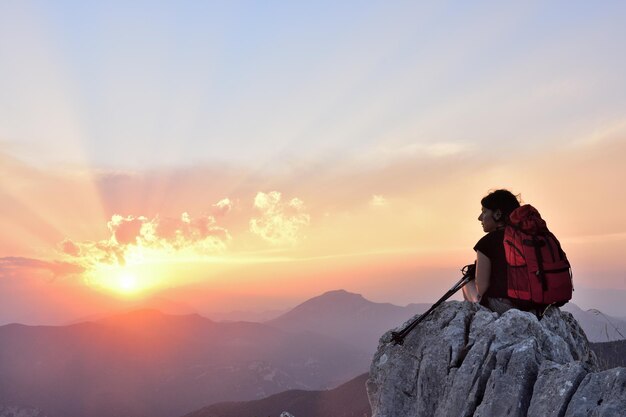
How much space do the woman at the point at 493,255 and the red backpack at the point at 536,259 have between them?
34 cm

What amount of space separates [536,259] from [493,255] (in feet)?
2.59

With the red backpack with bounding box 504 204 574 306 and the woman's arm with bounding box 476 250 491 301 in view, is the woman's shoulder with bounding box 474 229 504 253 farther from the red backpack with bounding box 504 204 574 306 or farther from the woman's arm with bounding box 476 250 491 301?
the red backpack with bounding box 504 204 574 306

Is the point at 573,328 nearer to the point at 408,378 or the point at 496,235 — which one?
the point at 496,235

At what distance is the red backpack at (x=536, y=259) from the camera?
23.4 ft

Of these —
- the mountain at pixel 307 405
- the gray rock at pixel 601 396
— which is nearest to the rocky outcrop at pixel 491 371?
the gray rock at pixel 601 396

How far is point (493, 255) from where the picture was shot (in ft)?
25.7

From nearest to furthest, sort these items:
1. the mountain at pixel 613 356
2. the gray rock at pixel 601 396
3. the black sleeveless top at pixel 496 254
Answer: the gray rock at pixel 601 396 → the black sleeveless top at pixel 496 254 → the mountain at pixel 613 356

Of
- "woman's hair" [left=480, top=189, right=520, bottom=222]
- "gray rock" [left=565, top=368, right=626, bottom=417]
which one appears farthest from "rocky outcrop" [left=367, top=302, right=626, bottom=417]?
"woman's hair" [left=480, top=189, right=520, bottom=222]

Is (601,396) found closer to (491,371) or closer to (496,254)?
(491,371)

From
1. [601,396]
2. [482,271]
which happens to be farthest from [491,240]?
[601,396]

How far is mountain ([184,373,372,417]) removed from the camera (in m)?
113

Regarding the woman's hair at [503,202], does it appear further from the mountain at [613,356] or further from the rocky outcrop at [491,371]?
the mountain at [613,356]

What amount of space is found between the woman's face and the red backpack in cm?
82

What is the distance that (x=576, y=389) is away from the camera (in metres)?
5.39
